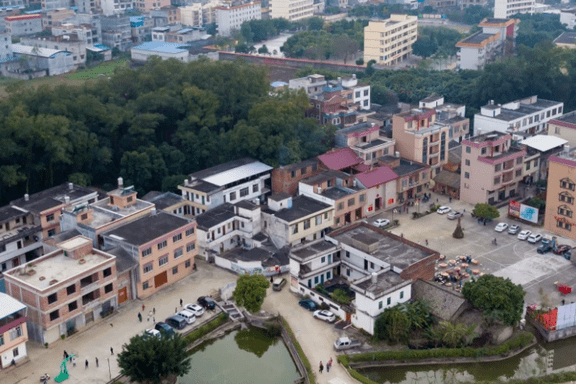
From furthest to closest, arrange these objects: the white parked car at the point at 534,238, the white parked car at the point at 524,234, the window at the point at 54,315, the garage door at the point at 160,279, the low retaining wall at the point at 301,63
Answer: the low retaining wall at the point at 301,63 < the white parked car at the point at 524,234 < the white parked car at the point at 534,238 < the garage door at the point at 160,279 < the window at the point at 54,315

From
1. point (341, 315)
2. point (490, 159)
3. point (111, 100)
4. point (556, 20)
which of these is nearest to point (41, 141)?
point (111, 100)

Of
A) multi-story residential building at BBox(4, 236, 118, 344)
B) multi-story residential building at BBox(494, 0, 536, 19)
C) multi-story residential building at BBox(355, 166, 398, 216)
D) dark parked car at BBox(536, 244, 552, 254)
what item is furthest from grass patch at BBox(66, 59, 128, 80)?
dark parked car at BBox(536, 244, 552, 254)

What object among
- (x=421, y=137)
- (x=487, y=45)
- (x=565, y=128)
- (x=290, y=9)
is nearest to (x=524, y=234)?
(x=421, y=137)

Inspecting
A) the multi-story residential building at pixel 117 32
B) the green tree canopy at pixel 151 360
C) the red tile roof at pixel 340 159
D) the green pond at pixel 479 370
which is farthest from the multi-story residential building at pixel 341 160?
the multi-story residential building at pixel 117 32

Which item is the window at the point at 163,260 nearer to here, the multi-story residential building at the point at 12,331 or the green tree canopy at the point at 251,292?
the green tree canopy at the point at 251,292

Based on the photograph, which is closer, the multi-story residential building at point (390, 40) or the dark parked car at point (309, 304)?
the dark parked car at point (309, 304)

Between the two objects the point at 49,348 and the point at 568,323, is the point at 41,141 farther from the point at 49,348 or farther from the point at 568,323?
the point at 568,323
